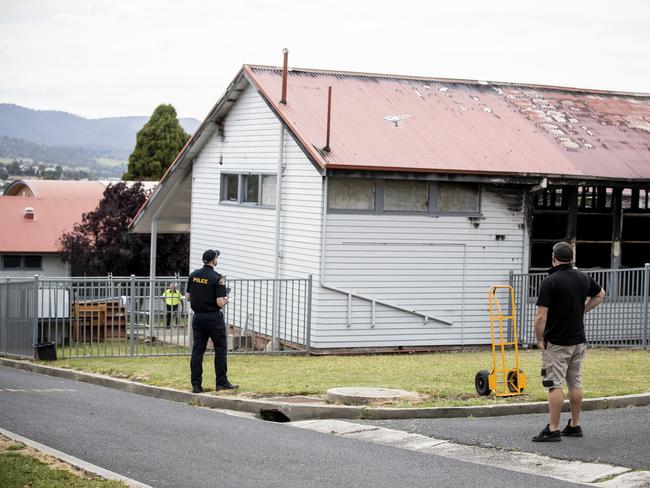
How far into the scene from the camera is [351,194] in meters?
21.6

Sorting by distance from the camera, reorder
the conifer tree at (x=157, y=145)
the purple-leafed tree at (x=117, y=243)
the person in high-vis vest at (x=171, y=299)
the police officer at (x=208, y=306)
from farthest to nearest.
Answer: the conifer tree at (x=157, y=145)
the purple-leafed tree at (x=117, y=243)
the person in high-vis vest at (x=171, y=299)
the police officer at (x=208, y=306)

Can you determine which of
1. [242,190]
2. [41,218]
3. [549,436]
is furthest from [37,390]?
[41,218]

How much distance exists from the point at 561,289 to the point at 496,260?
38.7ft

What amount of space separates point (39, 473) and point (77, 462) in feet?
1.95

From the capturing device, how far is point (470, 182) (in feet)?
73.2

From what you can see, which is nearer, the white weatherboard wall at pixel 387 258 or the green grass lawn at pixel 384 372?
the green grass lawn at pixel 384 372

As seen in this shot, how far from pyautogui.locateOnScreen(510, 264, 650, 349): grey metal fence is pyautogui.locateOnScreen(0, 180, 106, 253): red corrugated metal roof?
132ft

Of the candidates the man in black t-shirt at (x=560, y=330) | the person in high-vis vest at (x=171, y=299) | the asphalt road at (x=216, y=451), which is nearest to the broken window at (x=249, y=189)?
the person in high-vis vest at (x=171, y=299)

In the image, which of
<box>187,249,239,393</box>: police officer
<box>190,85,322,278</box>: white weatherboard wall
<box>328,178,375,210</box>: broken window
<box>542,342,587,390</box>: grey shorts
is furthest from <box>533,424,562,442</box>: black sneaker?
<box>328,178,375,210</box>: broken window

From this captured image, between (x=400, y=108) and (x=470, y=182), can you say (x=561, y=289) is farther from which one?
(x=400, y=108)

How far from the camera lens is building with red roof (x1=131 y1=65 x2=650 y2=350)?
2153 cm

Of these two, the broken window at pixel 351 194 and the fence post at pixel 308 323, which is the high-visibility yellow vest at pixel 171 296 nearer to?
the fence post at pixel 308 323

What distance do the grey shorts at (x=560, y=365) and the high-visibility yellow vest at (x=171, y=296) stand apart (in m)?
10.1

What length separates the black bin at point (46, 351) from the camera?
62.7 feet
